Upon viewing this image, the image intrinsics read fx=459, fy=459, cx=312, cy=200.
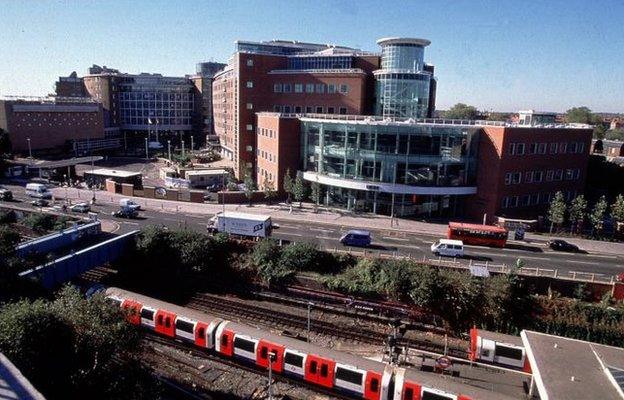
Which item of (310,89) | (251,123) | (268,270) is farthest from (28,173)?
(268,270)

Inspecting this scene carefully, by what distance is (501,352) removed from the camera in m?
28.1

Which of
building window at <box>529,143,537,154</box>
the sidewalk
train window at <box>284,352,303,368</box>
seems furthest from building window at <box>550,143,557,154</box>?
train window at <box>284,352,303,368</box>

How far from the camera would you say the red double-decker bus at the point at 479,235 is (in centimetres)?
4659

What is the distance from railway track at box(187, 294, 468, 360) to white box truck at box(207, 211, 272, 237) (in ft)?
27.8

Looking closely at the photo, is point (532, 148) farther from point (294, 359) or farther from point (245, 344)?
point (245, 344)

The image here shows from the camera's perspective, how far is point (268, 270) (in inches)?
1550

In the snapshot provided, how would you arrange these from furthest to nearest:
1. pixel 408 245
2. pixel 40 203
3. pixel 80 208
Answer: pixel 40 203 → pixel 80 208 → pixel 408 245

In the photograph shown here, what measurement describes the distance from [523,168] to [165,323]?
46976 millimetres

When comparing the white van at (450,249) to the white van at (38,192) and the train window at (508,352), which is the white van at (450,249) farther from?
the white van at (38,192)

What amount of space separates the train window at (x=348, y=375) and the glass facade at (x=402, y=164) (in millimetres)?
34582

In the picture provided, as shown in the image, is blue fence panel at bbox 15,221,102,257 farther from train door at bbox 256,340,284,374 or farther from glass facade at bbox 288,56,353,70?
glass facade at bbox 288,56,353,70

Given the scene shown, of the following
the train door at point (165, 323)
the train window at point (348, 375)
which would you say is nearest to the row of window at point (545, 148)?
the train window at point (348, 375)

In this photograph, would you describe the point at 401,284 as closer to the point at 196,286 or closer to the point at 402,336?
the point at 402,336

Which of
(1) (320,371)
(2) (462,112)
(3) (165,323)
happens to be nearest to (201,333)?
(3) (165,323)
